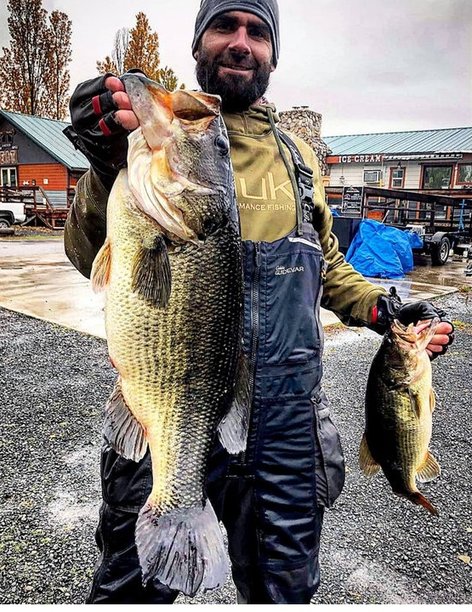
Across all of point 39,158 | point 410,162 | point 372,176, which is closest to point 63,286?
point 372,176

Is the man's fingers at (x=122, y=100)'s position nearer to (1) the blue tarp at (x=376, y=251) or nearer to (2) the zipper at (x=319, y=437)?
(2) the zipper at (x=319, y=437)

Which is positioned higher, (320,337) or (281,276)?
(281,276)

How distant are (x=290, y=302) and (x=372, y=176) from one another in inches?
1059

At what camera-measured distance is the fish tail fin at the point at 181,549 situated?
1.47 metres

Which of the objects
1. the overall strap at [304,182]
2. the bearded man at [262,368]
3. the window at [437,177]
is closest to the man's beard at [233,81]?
the bearded man at [262,368]

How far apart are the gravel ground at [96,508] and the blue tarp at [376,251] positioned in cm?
641

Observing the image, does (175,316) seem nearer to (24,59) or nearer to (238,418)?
(238,418)

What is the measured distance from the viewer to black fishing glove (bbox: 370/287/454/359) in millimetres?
2158

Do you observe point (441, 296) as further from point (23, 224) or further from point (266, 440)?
point (23, 224)

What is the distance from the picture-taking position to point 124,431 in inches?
61.9

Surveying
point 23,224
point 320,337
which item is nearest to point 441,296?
point 320,337

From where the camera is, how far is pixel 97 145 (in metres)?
1.43

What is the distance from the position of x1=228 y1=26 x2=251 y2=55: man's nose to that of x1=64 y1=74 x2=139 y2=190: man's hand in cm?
70

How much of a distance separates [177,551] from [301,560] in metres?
0.59
